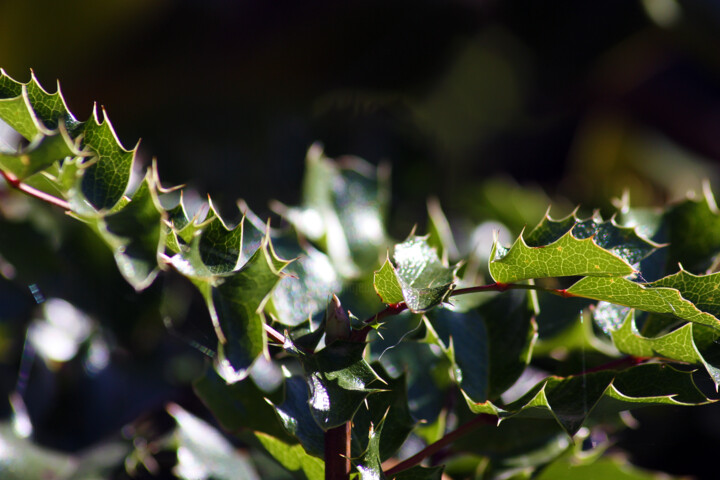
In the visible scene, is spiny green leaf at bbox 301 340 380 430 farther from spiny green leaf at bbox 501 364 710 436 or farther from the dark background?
the dark background

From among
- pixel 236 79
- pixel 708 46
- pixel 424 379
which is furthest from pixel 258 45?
pixel 424 379

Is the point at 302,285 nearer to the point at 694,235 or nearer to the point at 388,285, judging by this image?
the point at 388,285

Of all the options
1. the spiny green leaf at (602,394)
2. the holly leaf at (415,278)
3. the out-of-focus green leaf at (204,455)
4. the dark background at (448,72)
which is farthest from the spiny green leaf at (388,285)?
the dark background at (448,72)

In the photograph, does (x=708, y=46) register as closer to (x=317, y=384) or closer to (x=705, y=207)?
(x=705, y=207)

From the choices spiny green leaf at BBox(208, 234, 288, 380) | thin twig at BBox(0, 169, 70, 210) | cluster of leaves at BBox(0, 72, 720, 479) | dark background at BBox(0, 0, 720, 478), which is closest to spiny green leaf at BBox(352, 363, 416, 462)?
cluster of leaves at BBox(0, 72, 720, 479)

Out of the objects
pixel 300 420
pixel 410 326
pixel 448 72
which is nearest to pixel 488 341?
pixel 410 326
